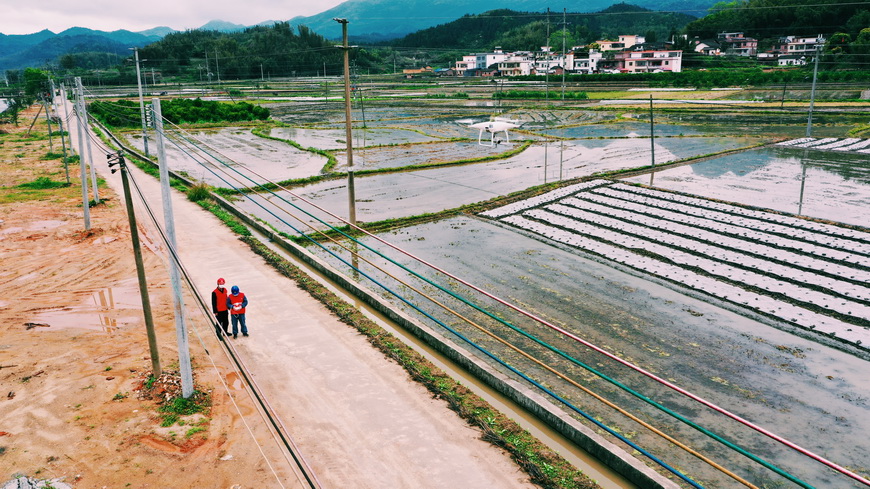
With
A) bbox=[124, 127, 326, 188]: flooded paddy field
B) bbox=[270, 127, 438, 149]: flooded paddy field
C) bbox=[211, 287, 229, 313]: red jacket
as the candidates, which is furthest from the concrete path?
bbox=[270, 127, 438, 149]: flooded paddy field

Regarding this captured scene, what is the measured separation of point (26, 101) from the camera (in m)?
93.9

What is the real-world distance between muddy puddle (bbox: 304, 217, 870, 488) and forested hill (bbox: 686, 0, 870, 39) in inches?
3711

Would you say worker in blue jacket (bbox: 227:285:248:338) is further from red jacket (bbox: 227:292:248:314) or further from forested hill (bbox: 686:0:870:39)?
forested hill (bbox: 686:0:870:39)

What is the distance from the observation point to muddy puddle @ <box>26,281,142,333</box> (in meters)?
13.7

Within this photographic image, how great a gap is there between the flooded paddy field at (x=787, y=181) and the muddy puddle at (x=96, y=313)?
22877 millimetres

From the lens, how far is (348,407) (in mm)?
10305

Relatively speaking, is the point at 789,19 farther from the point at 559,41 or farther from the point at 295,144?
the point at 295,144

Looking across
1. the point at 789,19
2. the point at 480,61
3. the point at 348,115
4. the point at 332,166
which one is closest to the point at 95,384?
the point at 348,115

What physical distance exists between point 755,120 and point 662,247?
43.5 m

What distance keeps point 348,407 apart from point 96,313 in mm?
8301

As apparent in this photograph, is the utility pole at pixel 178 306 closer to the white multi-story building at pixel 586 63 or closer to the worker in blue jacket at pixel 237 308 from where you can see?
the worker in blue jacket at pixel 237 308

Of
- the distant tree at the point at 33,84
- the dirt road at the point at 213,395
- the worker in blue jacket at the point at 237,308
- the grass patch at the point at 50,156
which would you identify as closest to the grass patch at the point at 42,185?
the grass patch at the point at 50,156

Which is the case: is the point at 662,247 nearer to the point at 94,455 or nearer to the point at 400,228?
the point at 400,228

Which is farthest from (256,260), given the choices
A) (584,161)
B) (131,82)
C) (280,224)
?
(131,82)
